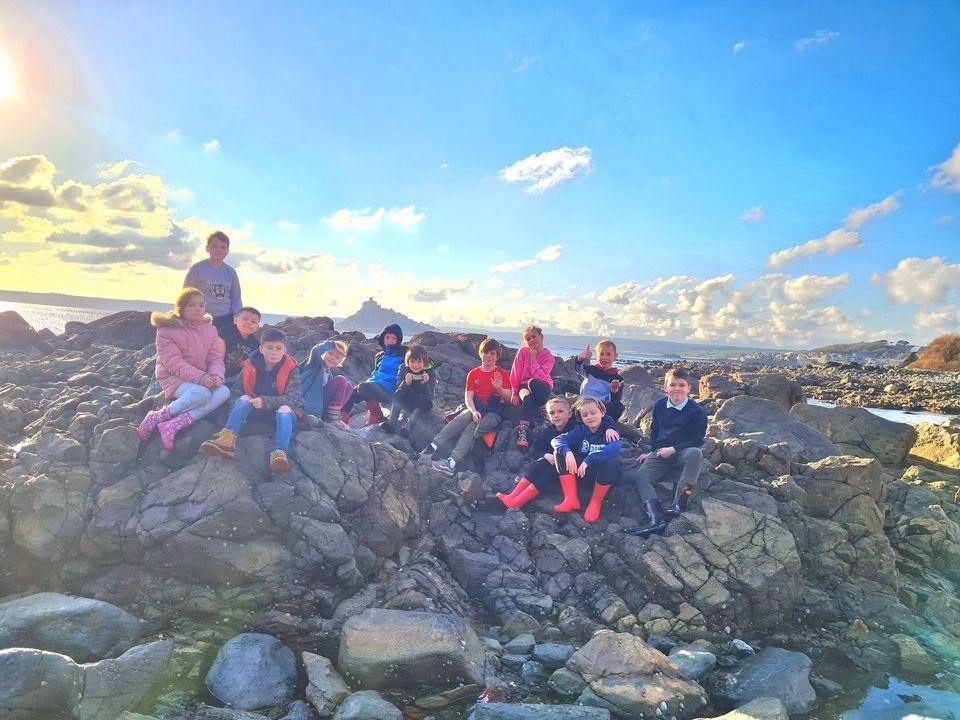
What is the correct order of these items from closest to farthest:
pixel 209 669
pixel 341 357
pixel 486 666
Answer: pixel 209 669, pixel 486 666, pixel 341 357

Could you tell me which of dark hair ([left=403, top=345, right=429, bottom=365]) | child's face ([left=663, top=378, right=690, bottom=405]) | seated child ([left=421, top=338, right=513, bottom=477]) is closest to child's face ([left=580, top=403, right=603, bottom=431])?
child's face ([left=663, top=378, right=690, bottom=405])

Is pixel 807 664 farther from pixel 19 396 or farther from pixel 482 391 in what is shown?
pixel 19 396

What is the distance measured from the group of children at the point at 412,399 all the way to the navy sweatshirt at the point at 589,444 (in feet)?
0.06

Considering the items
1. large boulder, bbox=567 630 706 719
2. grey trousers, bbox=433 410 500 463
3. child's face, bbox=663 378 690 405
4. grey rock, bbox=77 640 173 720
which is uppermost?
child's face, bbox=663 378 690 405

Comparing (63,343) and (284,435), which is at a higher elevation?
(63,343)

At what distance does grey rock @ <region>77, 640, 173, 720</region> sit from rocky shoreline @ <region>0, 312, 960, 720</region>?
0.02 meters

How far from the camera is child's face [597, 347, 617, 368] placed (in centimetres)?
1156

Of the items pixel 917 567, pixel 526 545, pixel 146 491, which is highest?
pixel 146 491

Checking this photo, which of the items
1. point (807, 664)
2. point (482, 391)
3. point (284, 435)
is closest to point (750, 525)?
point (807, 664)

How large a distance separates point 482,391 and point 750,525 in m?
5.91

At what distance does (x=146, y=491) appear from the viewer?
8.01 metres

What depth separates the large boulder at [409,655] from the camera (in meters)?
5.97

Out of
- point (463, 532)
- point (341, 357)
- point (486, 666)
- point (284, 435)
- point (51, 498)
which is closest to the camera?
point (486, 666)

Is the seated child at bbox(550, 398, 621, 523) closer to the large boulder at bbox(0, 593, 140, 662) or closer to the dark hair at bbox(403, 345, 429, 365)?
the dark hair at bbox(403, 345, 429, 365)
